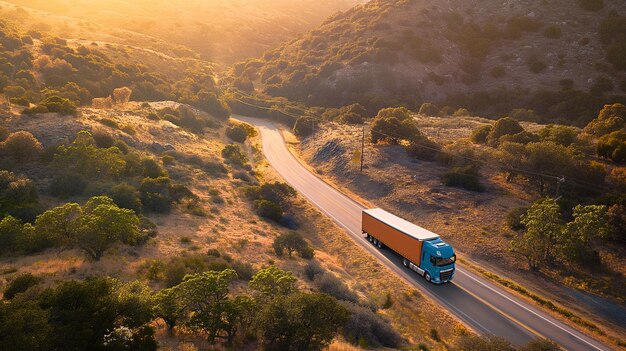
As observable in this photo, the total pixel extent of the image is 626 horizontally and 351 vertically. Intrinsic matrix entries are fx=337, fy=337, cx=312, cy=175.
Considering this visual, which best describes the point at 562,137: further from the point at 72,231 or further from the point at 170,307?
the point at 72,231

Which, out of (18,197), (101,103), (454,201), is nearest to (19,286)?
(18,197)

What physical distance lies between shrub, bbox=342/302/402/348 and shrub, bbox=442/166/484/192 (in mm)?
30841

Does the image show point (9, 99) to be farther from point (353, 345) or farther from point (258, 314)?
point (353, 345)

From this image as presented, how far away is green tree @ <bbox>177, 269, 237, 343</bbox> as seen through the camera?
17.5m

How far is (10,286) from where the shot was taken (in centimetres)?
1759

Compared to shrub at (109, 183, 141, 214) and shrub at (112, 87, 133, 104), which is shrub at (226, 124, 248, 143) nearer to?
shrub at (112, 87, 133, 104)

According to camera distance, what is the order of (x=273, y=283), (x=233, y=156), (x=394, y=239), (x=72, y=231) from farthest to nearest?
1. (x=233, y=156)
2. (x=394, y=239)
3. (x=72, y=231)
4. (x=273, y=283)

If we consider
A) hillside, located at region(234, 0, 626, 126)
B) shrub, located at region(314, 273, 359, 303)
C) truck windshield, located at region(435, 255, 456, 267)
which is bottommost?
shrub, located at region(314, 273, 359, 303)

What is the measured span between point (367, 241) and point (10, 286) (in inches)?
1243

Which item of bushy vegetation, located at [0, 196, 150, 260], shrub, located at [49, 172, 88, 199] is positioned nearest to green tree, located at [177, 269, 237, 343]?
bushy vegetation, located at [0, 196, 150, 260]

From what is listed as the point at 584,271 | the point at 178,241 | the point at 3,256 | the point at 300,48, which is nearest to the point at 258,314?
the point at 178,241

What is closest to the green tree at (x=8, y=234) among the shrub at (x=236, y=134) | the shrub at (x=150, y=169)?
the shrub at (x=150, y=169)

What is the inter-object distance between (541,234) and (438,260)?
11296 mm

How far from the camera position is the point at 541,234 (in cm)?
3228
